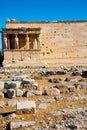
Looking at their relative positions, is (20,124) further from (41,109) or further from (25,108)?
(41,109)

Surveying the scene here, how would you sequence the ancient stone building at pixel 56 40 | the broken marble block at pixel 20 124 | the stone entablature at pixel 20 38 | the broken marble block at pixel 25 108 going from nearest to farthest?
the broken marble block at pixel 20 124
the broken marble block at pixel 25 108
the stone entablature at pixel 20 38
the ancient stone building at pixel 56 40

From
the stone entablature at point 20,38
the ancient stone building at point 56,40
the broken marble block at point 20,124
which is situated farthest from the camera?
the ancient stone building at point 56,40

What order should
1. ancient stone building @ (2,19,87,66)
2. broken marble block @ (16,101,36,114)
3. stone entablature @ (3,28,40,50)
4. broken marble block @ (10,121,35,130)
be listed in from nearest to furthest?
broken marble block @ (10,121,35,130), broken marble block @ (16,101,36,114), stone entablature @ (3,28,40,50), ancient stone building @ (2,19,87,66)

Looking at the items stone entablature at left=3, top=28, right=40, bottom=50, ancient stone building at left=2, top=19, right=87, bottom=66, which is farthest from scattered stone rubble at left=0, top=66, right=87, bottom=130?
ancient stone building at left=2, top=19, right=87, bottom=66

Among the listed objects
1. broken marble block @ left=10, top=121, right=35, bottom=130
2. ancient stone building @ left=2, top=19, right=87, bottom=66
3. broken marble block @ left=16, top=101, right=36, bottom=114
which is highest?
ancient stone building @ left=2, top=19, right=87, bottom=66

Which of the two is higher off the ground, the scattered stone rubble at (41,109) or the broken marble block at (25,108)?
the broken marble block at (25,108)

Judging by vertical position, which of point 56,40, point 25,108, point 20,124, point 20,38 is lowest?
point 20,124

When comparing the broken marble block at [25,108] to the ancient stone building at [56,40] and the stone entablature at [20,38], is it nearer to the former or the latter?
the stone entablature at [20,38]

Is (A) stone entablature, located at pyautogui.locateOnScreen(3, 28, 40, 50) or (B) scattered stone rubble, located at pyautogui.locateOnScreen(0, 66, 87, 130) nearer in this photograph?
(B) scattered stone rubble, located at pyautogui.locateOnScreen(0, 66, 87, 130)

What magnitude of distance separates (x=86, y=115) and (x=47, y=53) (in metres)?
37.1

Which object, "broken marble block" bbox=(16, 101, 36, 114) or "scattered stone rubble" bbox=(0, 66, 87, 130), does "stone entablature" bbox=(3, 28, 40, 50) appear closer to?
"scattered stone rubble" bbox=(0, 66, 87, 130)

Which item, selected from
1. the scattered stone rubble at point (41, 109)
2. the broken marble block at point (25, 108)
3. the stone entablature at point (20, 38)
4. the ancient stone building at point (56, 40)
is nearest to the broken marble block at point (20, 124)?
the scattered stone rubble at point (41, 109)

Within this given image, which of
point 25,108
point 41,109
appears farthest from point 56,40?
point 25,108

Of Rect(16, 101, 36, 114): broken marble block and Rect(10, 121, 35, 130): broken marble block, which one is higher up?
Rect(16, 101, 36, 114): broken marble block
